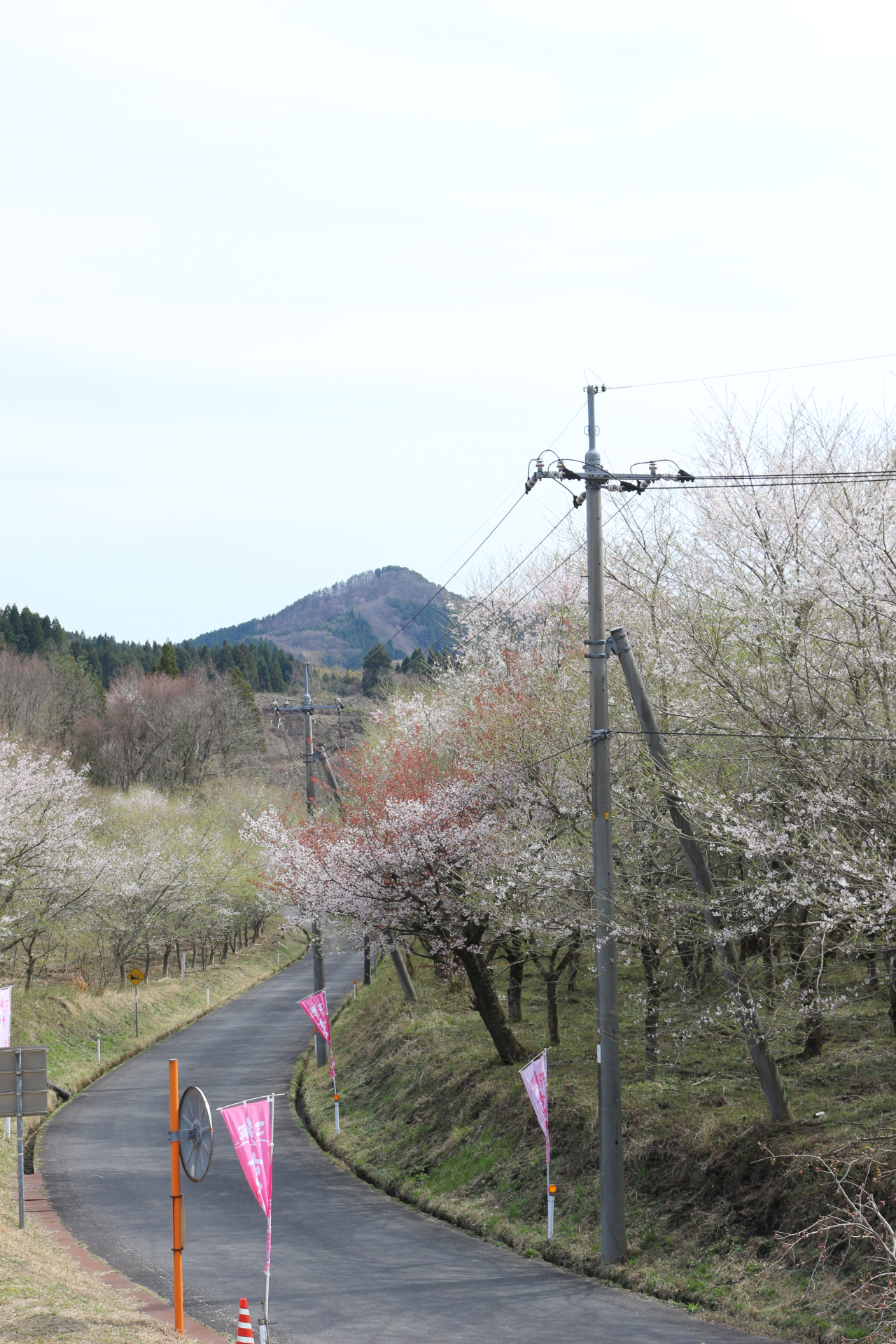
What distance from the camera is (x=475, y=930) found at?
19.1 m

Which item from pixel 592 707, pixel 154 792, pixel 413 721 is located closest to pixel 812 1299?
pixel 592 707

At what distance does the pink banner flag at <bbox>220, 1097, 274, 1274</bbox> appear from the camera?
10.2m

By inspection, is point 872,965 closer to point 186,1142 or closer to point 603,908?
point 603,908

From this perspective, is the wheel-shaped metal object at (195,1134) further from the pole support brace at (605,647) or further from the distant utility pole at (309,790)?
the distant utility pole at (309,790)

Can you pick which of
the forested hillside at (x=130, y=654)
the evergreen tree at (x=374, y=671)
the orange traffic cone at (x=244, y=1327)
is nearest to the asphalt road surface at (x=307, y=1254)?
the orange traffic cone at (x=244, y=1327)

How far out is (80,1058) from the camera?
1185 inches

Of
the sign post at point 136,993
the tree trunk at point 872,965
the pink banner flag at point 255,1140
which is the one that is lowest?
the sign post at point 136,993

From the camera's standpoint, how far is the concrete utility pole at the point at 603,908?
12.3m

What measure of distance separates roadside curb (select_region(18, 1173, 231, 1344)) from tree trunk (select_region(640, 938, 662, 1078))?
674 centimetres

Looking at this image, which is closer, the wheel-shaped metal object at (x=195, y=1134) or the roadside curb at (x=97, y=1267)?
the wheel-shaped metal object at (x=195, y=1134)

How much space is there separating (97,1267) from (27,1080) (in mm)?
2502

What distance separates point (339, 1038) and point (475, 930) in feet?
42.5

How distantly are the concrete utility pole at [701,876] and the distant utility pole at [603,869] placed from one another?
42 cm

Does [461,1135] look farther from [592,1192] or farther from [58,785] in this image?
[58,785]
